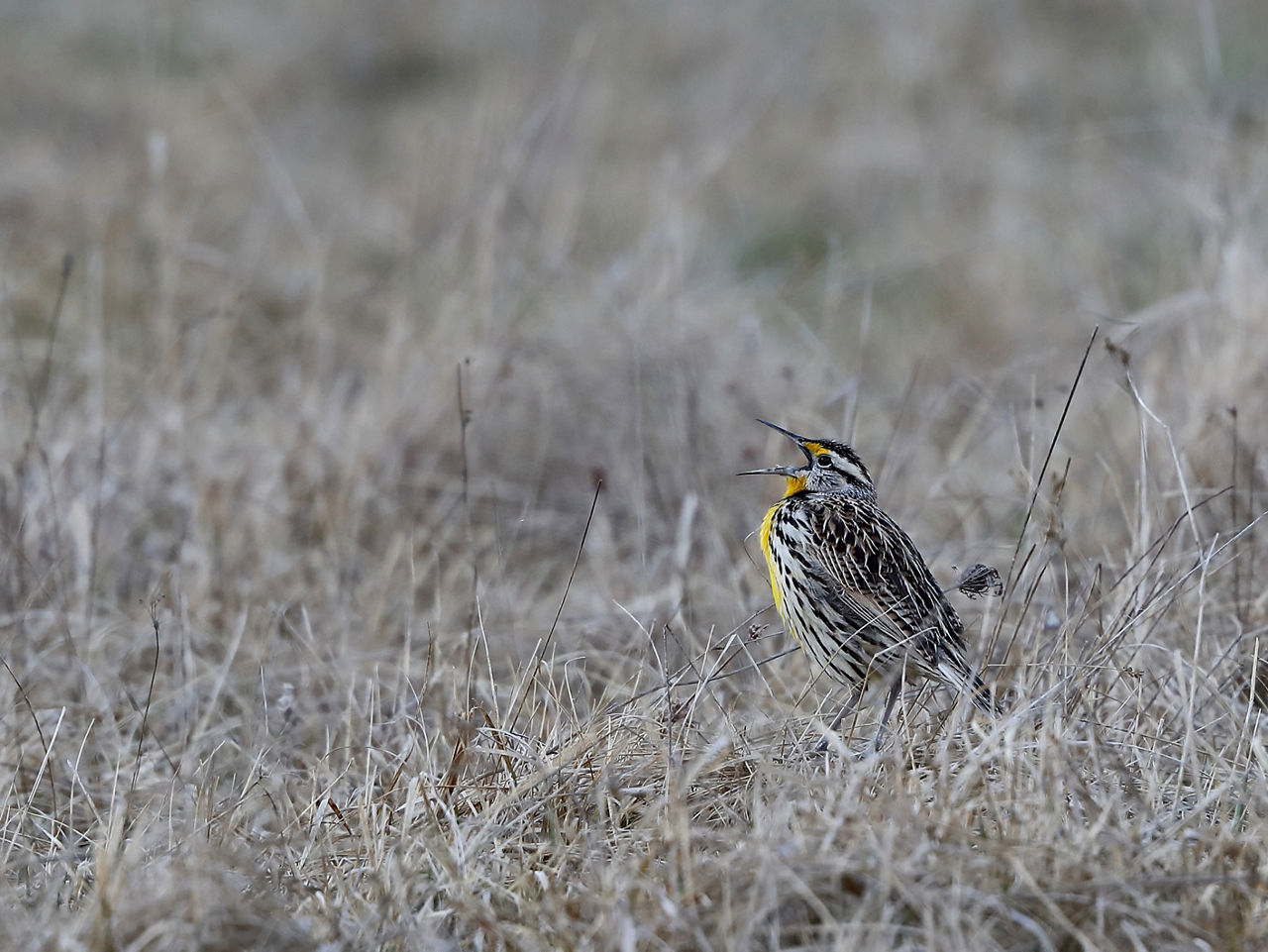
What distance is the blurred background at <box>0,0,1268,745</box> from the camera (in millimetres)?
4324

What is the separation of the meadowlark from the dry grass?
11 cm

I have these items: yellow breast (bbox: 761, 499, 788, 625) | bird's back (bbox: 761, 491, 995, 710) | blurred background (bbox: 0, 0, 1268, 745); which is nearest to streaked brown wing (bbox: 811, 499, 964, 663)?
bird's back (bbox: 761, 491, 995, 710)

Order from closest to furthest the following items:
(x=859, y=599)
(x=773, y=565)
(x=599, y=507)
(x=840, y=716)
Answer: (x=840, y=716)
(x=859, y=599)
(x=773, y=565)
(x=599, y=507)

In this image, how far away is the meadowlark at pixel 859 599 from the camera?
2.95 meters

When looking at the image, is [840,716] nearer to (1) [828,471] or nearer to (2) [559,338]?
(1) [828,471]

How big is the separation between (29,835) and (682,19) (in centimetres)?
1246

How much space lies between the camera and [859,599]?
10.0 feet

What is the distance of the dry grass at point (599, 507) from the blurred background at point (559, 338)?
0.03 meters

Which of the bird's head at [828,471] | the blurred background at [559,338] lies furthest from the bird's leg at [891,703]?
the bird's head at [828,471]

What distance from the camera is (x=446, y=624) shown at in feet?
14.0

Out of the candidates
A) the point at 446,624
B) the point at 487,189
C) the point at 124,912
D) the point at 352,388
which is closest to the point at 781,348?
the point at 487,189

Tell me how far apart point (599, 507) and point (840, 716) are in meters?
2.27

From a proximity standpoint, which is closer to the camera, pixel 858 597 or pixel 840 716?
pixel 840 716

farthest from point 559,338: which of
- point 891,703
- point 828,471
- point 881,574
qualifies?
point 891,703
